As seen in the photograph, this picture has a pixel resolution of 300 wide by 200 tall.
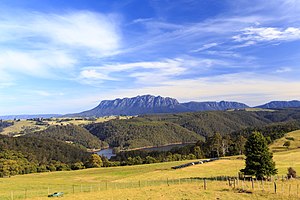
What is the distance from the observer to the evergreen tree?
206ft

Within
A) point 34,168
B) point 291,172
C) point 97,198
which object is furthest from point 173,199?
point 34,168

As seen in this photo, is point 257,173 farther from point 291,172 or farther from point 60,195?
point 60,195

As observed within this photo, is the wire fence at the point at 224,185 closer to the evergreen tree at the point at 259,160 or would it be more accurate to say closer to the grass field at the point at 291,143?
the evergreen tree at the point at 259,160

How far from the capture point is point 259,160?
6384 centimetres

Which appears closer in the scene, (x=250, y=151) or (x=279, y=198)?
(x=279, y=198)

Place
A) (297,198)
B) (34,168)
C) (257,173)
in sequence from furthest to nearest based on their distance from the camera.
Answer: (34,168) < (257,173) < (297,198)

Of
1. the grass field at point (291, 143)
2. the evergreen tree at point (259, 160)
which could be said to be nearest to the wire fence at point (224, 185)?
the evergreen tree at point (259, 160)

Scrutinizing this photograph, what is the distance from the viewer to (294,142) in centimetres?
16062

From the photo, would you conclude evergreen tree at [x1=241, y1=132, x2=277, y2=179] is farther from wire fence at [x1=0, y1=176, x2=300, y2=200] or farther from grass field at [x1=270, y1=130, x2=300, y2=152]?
grass field at [x1=270, y1=130, x2=300, y2=152]

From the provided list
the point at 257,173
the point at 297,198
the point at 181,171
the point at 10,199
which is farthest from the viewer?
the point at 181,171

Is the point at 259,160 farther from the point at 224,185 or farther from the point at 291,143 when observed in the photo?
the point at 291,143

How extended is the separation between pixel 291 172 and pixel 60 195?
164 ft

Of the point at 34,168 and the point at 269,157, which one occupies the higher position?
the point at 269,157

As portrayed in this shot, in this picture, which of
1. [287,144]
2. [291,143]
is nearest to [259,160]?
[287,144]
